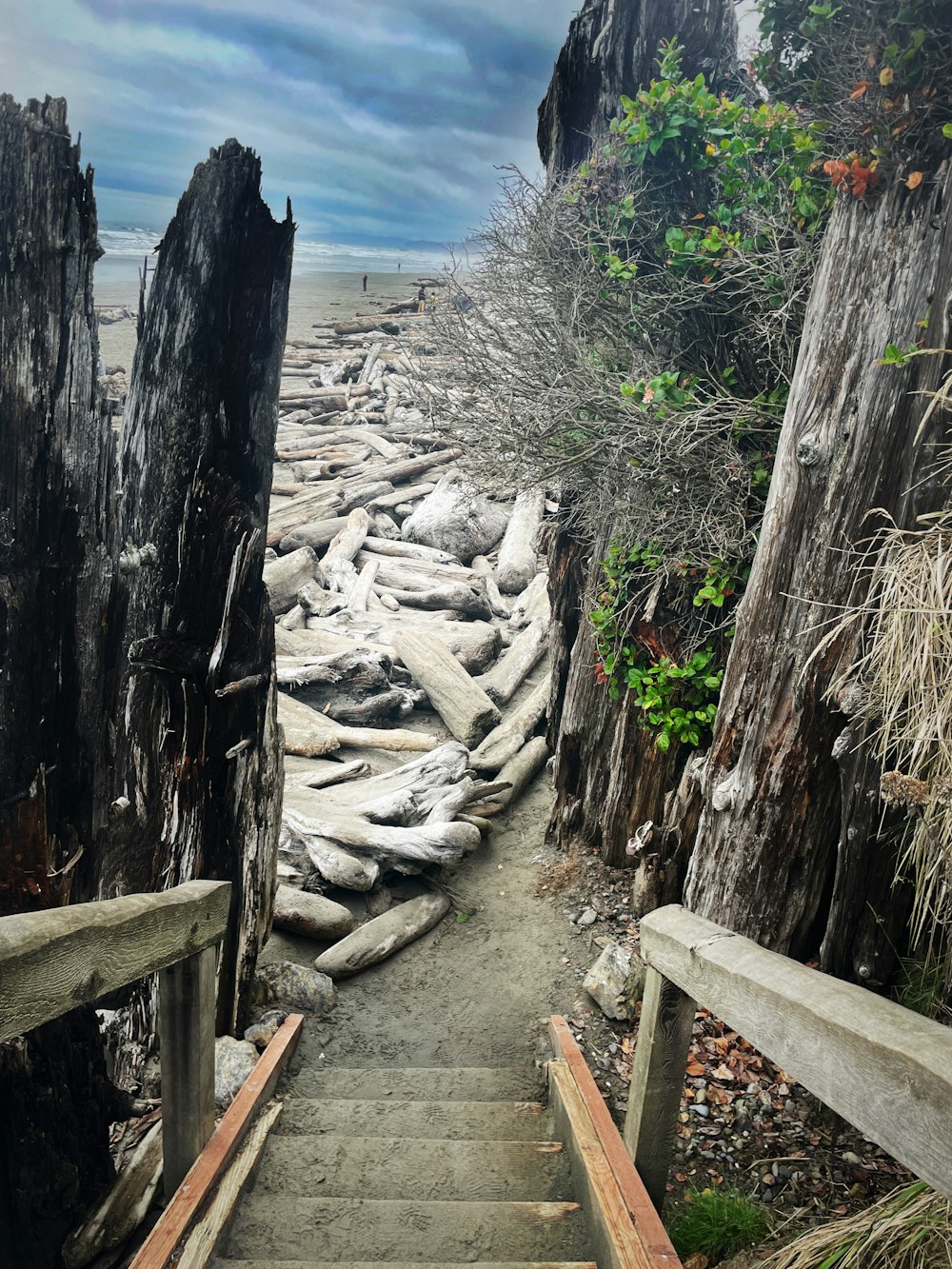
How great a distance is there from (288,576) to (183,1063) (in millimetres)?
8651

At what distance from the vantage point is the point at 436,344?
19.2 ft

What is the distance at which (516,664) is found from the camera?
9406mm

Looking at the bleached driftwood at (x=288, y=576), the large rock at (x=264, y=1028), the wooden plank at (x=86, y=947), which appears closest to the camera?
the wooden plank at (x=86, y=947)

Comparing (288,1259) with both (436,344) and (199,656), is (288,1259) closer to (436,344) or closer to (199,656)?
(199,656)

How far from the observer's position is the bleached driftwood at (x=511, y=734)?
7.65 m

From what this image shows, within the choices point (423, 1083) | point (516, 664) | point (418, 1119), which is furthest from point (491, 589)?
point (418, 1119)

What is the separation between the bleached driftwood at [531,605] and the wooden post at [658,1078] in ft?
25.4

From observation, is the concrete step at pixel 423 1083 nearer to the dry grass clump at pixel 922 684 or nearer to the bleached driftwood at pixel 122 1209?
the bleached driftwood at pixel 122 1209

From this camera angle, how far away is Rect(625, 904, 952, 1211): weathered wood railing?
131 centimetres

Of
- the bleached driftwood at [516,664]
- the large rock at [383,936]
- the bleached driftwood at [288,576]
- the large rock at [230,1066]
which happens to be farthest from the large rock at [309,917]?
the bleached driftwood at [288,576]

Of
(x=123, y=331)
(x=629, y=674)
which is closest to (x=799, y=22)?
(x=629, y=674)

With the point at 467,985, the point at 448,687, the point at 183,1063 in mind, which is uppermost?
the point at 183,1063

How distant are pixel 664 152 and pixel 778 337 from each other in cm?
130

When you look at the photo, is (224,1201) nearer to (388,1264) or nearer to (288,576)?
(388,1264)
